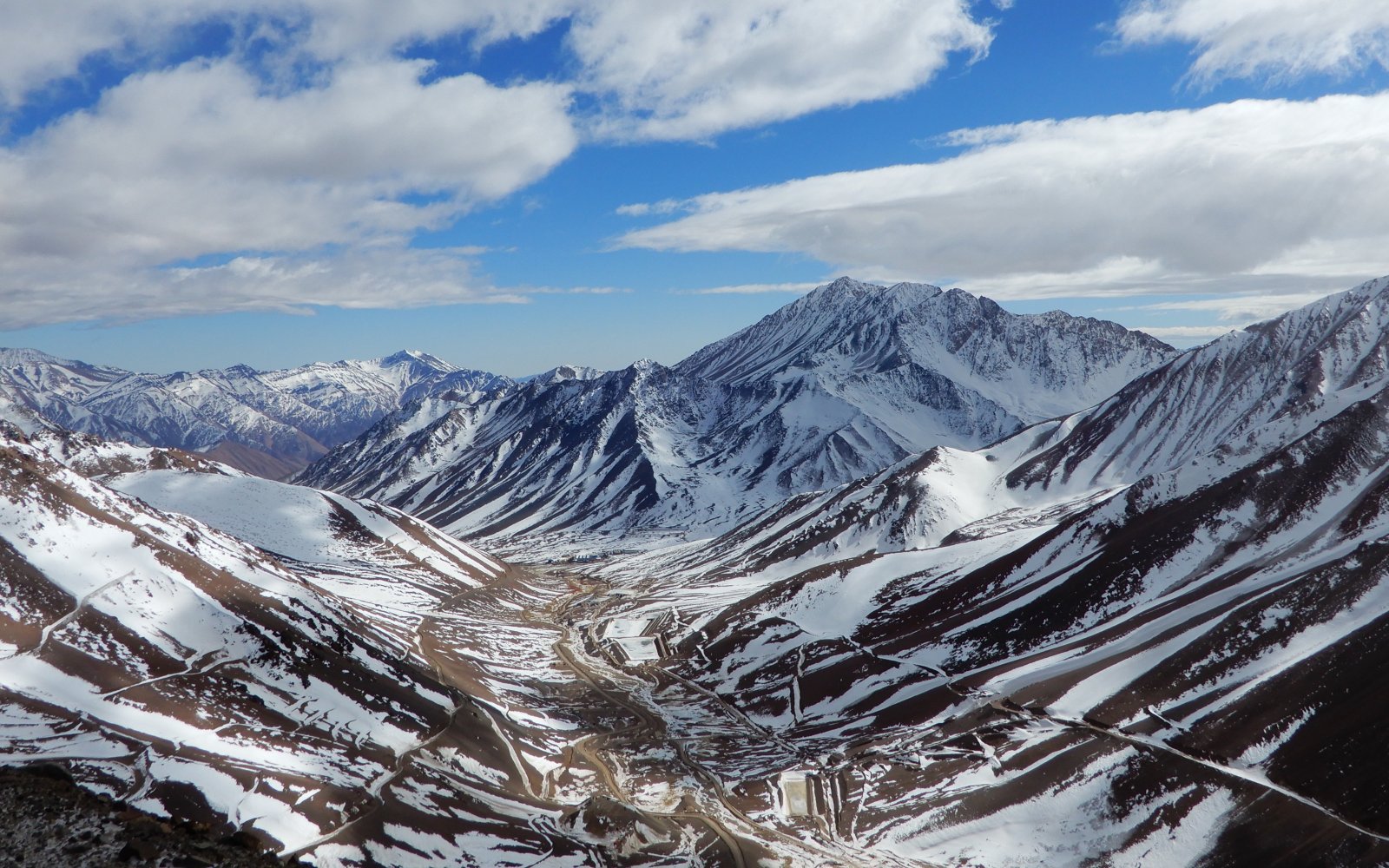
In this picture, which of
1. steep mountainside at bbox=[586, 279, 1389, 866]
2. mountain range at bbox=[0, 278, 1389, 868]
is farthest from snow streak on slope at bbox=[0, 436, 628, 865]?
steep mountainside at bbox=[586, 279, 1389, 866]

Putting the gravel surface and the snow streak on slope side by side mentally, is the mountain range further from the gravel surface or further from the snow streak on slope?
the gravel surface

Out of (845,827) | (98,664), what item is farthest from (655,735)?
(98,664)

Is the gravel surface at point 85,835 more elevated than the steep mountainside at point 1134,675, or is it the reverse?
the gravel surface at point 85,835

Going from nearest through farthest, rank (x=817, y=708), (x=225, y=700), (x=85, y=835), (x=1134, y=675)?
(x=85, y=835) < (x=225, y=700) < (x=1134, y=675) < (x=817, y=708)

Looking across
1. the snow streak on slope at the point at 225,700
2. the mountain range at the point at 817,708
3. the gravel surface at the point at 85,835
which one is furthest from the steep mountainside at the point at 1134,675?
the gravel surface at the point at 85,835

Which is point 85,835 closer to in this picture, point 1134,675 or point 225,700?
point 225,700

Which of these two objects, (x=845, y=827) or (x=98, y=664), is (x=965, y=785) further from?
(x=98, y=664)

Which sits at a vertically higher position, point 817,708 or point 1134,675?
point 1134,675

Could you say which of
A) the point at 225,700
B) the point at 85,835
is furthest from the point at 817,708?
the point at 85,835

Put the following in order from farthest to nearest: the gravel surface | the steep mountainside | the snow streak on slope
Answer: the steep mountainside
the snow streak on slope
the gravel surface

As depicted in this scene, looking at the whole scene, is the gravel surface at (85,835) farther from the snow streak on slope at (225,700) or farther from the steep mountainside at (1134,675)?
the steep mountainside at (1134,675)
